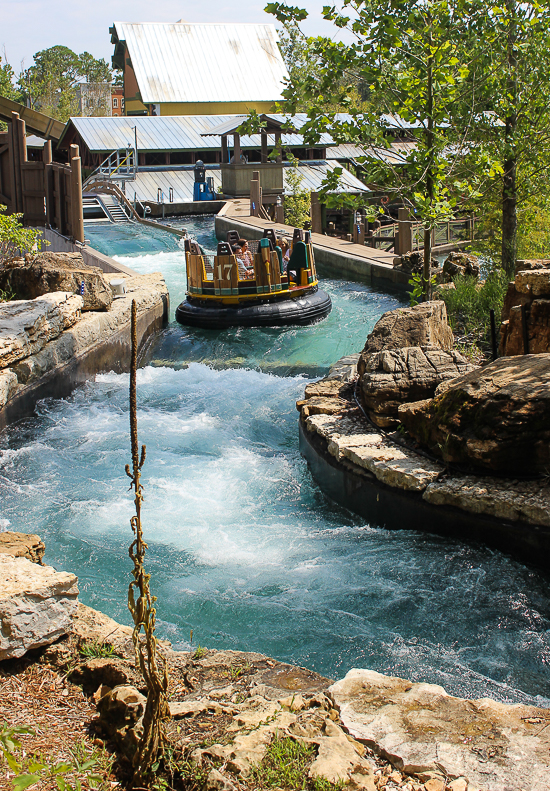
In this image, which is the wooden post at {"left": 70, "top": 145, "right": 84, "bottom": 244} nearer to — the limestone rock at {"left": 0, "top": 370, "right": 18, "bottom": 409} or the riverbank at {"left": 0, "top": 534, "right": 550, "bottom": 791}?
the limestone rock at {"left": 0, "top": 370, "right": 18, "bottom": 409}

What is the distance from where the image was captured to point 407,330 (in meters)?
6.83

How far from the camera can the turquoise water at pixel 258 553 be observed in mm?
4055

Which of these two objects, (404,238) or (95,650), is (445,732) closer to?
(95,650)

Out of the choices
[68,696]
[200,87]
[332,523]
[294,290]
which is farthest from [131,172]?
[68,696]

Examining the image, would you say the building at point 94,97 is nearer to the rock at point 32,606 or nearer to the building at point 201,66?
the building at point 201,66

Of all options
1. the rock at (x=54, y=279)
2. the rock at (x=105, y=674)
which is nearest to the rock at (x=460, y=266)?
the rock at (x=54, y=279)

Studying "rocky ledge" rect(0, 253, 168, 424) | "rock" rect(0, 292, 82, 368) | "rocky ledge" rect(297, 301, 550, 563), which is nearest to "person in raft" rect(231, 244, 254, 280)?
"rocky ledge" rect(0, 253, 168, 424)

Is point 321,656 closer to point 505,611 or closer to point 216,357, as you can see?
point 505,611

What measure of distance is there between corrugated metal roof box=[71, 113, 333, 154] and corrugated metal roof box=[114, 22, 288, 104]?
20.8 feet

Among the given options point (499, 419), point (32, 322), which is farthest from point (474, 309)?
point (32, 322)

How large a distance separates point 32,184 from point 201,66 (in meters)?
28.2

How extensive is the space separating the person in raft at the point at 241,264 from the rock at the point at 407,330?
6220mm

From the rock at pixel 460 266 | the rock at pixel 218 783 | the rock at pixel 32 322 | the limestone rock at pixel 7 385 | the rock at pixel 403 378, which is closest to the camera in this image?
the rock at pixel 218 783

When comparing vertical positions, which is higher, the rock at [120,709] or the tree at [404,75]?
the tree at [404,75]
